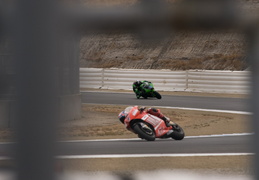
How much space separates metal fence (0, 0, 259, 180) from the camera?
85 cm

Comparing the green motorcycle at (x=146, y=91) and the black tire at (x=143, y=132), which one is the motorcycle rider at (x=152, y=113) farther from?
the green motorcycle at (x=146, y=91)

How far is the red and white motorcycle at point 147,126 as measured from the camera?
10680 millimetres

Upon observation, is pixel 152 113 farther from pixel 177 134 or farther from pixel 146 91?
pixel 146 91

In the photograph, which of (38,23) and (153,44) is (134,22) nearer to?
(153,44)

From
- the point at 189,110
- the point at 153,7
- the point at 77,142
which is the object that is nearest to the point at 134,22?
the point at 153,7

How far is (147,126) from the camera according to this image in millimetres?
10977

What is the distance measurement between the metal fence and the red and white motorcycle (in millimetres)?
9683

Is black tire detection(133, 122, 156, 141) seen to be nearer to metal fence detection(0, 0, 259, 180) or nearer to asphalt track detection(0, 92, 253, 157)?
asphalt track detection(0, 92, 253, 157)

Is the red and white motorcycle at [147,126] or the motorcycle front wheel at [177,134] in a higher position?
the red and white motorcycle at [147,126]

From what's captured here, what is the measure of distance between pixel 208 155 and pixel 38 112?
857 cm

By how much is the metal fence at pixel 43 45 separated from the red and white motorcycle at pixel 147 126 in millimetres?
9683

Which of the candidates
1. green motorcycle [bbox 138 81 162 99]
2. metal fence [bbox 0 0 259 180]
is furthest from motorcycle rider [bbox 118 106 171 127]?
green motorcycle [bbox 138 81 162 99]

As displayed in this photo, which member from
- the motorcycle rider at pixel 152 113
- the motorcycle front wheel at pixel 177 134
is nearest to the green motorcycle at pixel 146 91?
the motorcycle rider at pixel 152 113

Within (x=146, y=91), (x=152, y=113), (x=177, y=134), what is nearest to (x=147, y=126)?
(x=152, y=113)
